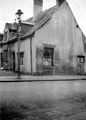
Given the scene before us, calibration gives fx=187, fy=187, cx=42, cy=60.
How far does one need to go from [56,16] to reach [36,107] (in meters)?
18.6

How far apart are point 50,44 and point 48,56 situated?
1423 millimetres

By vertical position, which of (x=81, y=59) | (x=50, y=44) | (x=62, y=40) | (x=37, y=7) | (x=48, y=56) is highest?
(x=37, y=7)

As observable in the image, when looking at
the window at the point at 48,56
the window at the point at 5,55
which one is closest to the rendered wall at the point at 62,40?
the window at the point at 48,56

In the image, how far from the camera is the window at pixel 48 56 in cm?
2169

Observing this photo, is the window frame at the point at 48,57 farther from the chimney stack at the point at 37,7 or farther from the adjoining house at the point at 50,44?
the chimney stack at the point at 37,7

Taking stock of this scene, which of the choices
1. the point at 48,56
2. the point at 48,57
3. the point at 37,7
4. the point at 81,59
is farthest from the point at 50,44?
the point at 37,7

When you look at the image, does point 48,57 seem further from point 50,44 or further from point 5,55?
point 5,55

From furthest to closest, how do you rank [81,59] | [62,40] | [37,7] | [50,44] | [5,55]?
[5,55] → [37,7] → [81,59] → [62,40] → [50,44]

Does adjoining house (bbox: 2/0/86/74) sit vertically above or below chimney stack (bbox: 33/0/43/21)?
below

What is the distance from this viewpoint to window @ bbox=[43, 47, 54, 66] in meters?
21.7

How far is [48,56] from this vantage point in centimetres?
2192

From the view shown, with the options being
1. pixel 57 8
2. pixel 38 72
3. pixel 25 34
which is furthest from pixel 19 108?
pixel 57 8

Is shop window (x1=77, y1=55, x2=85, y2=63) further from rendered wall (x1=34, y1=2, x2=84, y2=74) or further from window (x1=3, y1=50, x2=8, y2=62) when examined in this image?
window (x1=3, y1=50, x2=8, y2=62)

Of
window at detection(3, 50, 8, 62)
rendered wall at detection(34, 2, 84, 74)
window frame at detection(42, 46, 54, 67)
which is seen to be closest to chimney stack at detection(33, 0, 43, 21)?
rendered wall at detection(34, 2, 84, 74)
